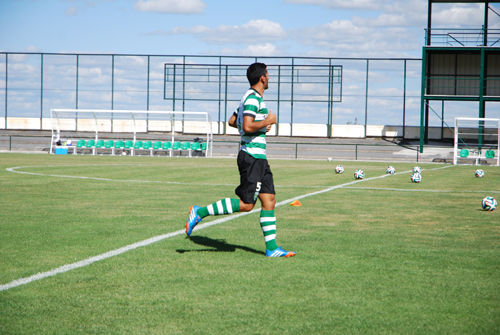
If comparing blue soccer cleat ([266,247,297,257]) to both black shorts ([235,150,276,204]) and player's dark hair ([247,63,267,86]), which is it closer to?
black shorts ([235,150,276,204])

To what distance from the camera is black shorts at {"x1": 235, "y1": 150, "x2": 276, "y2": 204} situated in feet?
17.7

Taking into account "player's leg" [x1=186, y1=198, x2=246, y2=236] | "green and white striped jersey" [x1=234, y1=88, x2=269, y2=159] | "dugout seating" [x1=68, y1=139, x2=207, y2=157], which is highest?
"green and white striped jersey" [x1=234, y1=88, x2=269, y2=159]

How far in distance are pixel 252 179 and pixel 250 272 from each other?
3.28 ft

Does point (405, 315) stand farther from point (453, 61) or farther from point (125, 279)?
point (453, 61)

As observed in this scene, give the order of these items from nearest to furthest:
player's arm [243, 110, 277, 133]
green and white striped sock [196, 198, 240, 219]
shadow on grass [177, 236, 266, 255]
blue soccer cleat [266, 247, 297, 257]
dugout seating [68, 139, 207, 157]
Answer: player's arm [243, 110, 277, 133] → blue soccer cleat [266, 247, 297, 257] → green and white striped sock [196, 198, 240, 219] → shadow on grass [177, 236, 266, 255] → dugout seating [68, 139, 207, 157]

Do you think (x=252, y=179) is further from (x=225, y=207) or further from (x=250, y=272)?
(x=250, y=272)

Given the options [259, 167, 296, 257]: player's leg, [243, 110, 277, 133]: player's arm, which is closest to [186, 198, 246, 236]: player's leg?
[259, 167, 296, 257]: player's leg

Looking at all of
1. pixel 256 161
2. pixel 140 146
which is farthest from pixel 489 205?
pixel 140 146

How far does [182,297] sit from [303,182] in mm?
11629

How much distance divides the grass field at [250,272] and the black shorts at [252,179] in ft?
2.16

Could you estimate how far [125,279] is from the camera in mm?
4504

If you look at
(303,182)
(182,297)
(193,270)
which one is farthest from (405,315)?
(303,182)

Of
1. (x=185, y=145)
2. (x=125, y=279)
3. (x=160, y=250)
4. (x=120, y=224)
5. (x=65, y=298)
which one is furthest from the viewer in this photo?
(x=185, y=145)

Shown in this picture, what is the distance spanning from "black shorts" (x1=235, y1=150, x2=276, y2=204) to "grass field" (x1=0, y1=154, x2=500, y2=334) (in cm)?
66
